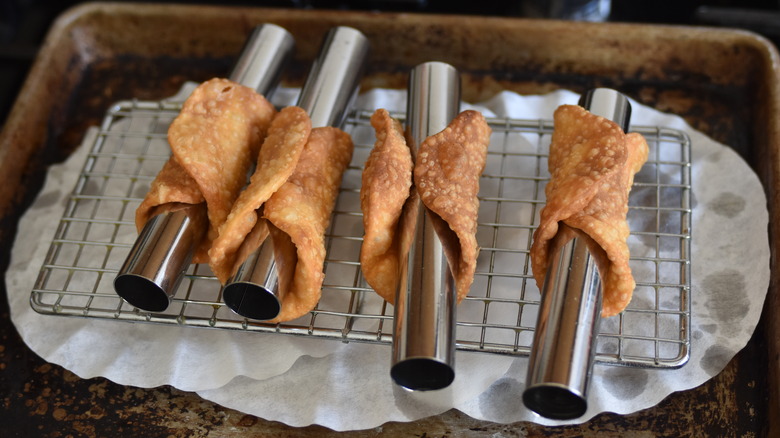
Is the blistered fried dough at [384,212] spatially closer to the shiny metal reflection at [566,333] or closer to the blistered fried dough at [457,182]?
the blistered fried dough at [457,182]

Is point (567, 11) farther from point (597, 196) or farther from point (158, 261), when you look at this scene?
point (158, 261)

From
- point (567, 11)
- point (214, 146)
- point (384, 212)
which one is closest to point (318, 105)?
point (214, 146)

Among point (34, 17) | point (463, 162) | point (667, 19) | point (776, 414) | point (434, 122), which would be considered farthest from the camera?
point (34, 17)

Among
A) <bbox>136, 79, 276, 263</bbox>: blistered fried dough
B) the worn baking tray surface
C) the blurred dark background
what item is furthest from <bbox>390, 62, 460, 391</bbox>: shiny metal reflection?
the blurred dark background

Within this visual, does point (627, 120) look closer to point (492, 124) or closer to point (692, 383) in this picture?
point (492, 124)

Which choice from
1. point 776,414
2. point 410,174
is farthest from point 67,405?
point 776,414

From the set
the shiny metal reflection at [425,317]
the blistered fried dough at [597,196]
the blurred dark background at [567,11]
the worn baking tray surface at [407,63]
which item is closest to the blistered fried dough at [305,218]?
the shiny metal reflection at [425,317]
